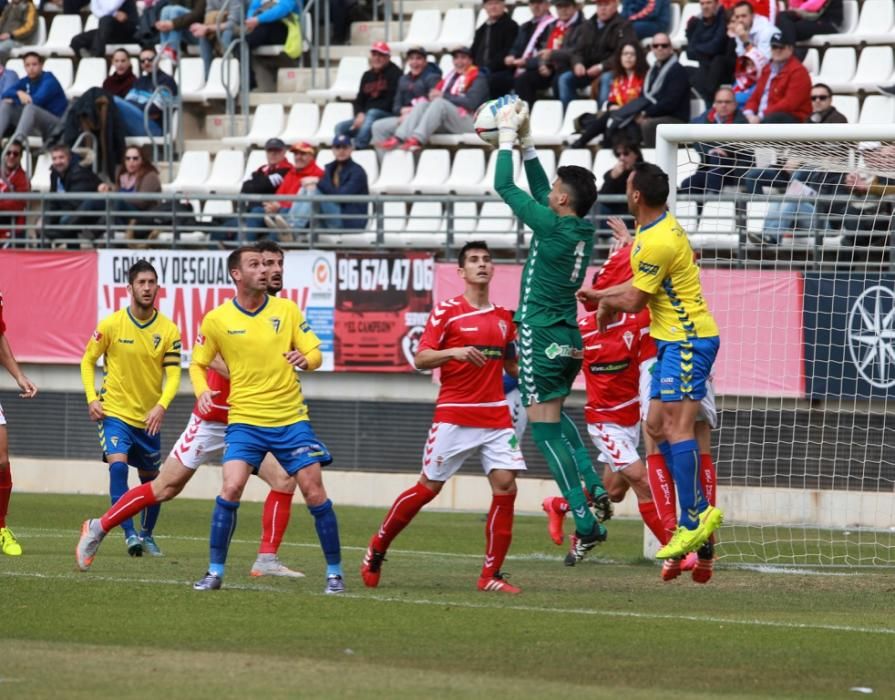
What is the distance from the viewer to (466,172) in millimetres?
22156

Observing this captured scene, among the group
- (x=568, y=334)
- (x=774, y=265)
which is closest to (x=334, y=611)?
(x=568, y=334)

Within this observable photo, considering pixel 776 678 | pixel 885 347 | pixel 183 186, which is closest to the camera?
pixel 776 678

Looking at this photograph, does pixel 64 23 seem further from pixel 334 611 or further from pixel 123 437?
pixel 334 611

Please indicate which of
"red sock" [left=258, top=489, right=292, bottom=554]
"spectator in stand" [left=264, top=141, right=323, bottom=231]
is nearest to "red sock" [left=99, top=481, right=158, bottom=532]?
"red sock" [left=258, top=489, right=292, bottom=554]

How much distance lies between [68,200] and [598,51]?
6.67 m

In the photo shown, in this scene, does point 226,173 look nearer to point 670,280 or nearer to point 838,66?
point 838,66

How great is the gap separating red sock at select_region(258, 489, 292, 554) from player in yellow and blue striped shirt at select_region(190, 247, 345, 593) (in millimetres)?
1198

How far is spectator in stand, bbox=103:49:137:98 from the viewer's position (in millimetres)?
25562

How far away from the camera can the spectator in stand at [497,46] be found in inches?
902

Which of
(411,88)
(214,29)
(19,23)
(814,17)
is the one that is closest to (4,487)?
(411,88)

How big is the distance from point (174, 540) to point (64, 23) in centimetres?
1504

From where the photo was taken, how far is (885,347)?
16.9m

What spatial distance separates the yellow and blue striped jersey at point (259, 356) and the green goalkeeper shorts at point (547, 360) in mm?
1469

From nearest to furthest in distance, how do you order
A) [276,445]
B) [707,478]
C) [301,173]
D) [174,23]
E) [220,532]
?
[220,532] < [276,445] < [707,478] < [301,173] < [174,23]
